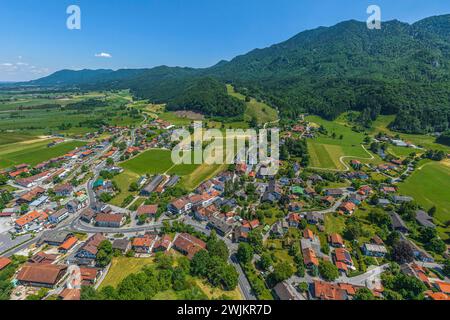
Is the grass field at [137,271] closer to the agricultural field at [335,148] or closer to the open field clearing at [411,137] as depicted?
the agricultural field at [335,148]

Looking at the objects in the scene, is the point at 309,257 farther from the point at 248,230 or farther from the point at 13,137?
the point at 13,137

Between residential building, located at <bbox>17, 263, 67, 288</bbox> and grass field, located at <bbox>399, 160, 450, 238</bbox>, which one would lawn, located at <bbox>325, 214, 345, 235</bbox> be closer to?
grass field, located at <bbox>399, 160, 450, 238</bbox>

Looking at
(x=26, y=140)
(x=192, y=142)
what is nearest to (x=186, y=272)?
(x=192, y=142)

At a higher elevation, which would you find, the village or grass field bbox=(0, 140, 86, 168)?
grass field bbox=(0, 140, 86, 168)

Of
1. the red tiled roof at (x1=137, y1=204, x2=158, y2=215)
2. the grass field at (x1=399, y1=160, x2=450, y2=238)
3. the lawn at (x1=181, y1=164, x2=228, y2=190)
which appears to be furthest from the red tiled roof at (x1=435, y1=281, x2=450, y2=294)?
the lawn at (x1=181, y1=164, x2=228, y2=190)

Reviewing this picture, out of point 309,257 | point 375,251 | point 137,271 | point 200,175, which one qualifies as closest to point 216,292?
point 137,271

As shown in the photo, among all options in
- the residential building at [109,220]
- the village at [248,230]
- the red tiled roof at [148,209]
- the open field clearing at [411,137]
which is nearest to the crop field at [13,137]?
the village at [248,230]
